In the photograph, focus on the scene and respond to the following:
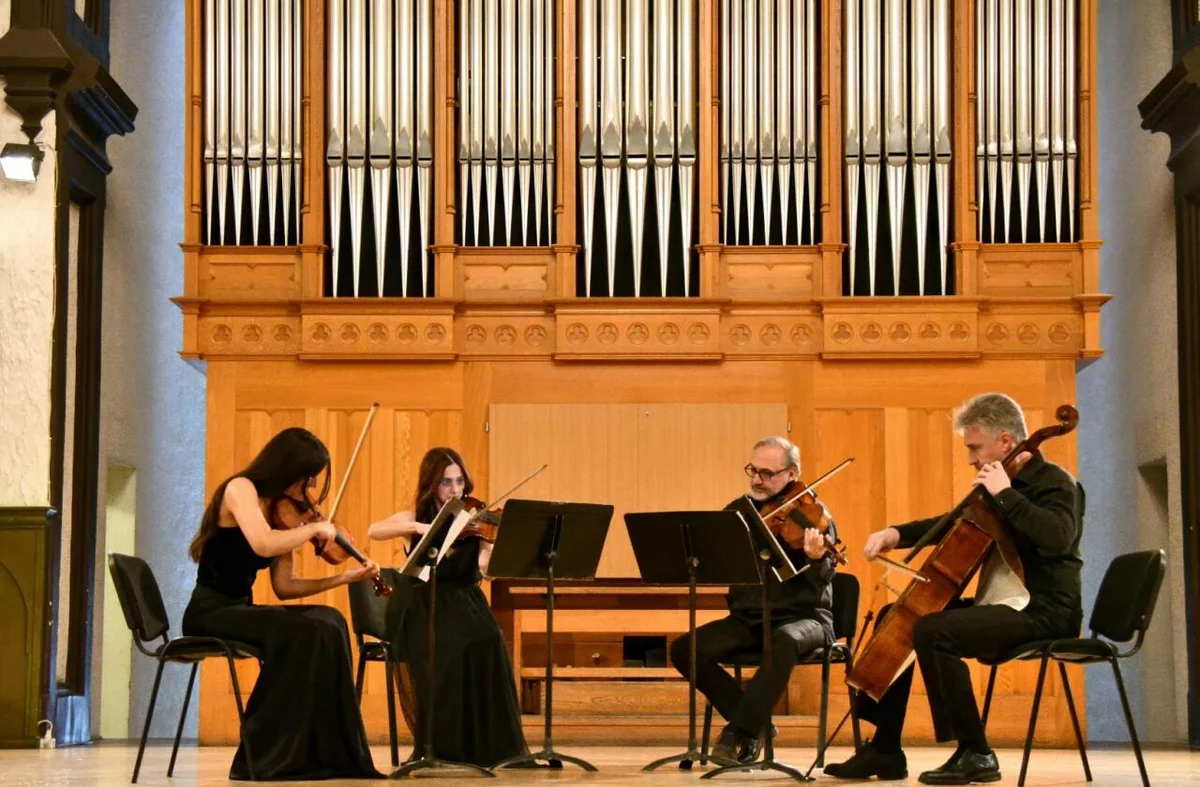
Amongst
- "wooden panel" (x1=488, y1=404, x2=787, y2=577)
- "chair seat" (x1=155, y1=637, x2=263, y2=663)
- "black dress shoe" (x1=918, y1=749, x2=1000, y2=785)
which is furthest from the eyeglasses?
"wooden panel" (x1=488, y1=404, x2=787, y2=577)

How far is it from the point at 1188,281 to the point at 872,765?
4.31m

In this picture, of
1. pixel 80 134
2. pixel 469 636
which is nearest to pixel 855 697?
pixel 469 636

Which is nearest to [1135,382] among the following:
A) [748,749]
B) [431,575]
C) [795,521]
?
[795,521]

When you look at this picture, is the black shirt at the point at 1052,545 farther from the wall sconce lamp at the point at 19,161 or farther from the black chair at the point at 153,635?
the wall sconce lamp at the point at 19,161

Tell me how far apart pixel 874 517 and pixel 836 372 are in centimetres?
80

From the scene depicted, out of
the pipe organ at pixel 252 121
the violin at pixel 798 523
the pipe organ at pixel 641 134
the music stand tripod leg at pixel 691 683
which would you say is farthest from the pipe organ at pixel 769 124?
the music stand tripod leg at pixel 691 683

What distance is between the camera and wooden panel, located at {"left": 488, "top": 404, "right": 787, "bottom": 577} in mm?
9258

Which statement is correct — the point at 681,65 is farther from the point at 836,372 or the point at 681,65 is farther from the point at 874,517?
the point at 874,517

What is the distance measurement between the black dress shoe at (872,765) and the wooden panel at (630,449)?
10.5 feet

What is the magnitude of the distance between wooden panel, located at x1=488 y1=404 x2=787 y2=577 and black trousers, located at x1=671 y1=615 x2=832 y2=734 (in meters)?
2.30

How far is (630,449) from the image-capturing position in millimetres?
9305

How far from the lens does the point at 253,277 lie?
948cm

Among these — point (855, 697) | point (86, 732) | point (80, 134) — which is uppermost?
point (80, 134)

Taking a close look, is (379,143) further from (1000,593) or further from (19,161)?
(1000,593)
